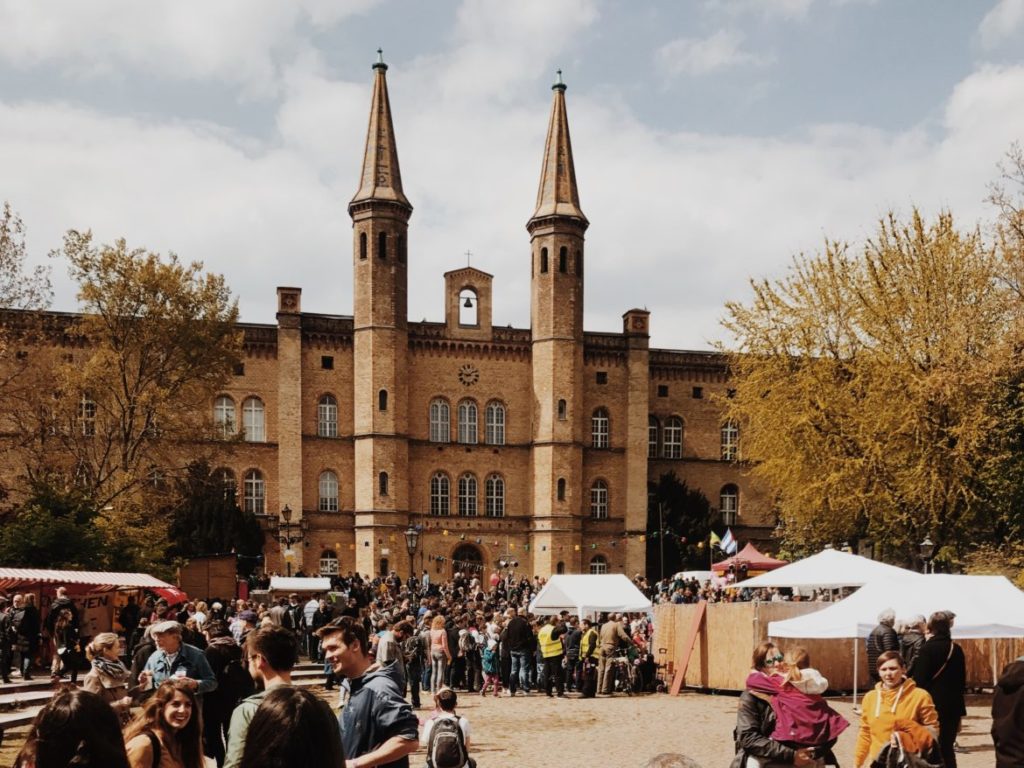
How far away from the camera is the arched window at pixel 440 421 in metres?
54.6

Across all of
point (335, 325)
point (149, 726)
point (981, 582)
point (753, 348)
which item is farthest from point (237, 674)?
point (335, 325)

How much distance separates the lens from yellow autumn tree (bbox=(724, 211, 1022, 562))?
2984cm

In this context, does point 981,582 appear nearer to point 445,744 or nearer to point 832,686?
point 832,686

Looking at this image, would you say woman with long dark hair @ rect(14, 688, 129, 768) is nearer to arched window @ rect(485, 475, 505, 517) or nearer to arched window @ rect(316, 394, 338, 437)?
arched window @ rect(316, 394, 338, 437)

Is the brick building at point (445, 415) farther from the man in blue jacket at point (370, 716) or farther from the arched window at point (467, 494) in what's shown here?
the man in blue jacket at point (370, 716)

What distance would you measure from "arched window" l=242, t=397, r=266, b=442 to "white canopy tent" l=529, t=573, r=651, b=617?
102ft

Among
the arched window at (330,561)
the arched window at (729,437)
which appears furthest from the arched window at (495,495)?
the arched window at (729,437)

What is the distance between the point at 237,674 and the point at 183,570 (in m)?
25.5

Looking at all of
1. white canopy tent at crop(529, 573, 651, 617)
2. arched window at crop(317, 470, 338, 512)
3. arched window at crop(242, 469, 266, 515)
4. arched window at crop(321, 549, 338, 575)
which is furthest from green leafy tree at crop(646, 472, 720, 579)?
white canopy tent at crop(529, 573, 651, 617)

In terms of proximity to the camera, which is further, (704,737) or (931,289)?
(931,289)

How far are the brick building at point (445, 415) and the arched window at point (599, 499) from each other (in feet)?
0.32

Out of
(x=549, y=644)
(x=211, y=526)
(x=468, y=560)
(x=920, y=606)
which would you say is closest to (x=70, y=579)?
(x=549, y=644)

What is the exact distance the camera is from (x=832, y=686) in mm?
19641

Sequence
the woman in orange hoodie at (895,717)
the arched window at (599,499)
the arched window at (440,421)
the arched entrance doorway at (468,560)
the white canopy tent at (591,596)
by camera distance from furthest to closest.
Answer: the arched window at (599,499), the arched window at (440,421), the arched entrance doorway at (468,560), the white canopy tent at (591,596), the woman in orange hoodie at (895,717)
